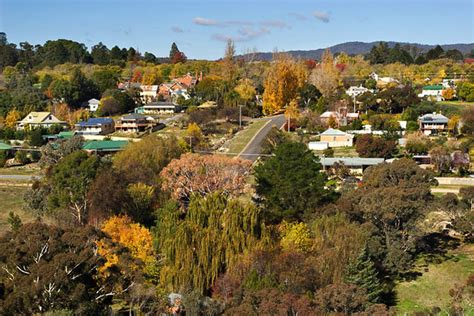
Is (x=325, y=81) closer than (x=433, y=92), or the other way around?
(x=325, y=81)

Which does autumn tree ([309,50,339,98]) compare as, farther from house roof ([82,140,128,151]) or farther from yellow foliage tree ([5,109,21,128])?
yellow foliage tree ([5,109,21,128])

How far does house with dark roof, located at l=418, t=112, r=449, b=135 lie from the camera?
4403 centimetres

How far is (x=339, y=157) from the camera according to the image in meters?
37.7

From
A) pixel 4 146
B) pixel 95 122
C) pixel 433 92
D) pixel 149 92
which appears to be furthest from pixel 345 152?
pixel 149 92

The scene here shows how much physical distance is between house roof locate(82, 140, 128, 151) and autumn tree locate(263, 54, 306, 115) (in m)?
16.2

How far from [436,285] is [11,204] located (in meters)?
21.5

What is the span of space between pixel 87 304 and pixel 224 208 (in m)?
6.40

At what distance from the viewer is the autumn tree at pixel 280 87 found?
5466cm

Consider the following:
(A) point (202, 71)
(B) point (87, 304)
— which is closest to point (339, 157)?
(B) point (87, 304)

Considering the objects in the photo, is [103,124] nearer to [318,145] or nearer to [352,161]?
[318,145]

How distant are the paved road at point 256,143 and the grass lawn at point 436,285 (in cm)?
1826

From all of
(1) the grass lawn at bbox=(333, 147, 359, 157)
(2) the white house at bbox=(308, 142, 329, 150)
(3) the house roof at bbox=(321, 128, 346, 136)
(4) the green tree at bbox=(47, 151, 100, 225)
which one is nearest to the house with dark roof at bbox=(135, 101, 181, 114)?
(3) the house roof at bbox=(321, 128, 346, 136)

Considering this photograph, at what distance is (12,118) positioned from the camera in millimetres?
53281

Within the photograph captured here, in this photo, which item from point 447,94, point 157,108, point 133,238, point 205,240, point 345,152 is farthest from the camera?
point 447,94
